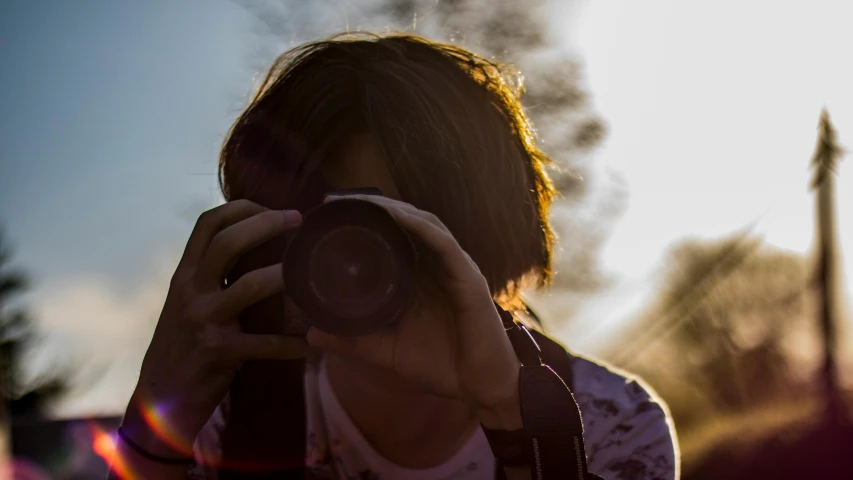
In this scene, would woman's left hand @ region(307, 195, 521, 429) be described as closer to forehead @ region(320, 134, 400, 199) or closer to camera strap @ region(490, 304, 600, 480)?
camera strap @ region(490, 304, 600, 480)

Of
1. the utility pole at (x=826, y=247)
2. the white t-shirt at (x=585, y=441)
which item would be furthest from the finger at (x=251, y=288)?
the utility pole at (x=826, y=247)

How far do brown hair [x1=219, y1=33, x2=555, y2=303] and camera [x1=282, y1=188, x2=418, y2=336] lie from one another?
320 mm

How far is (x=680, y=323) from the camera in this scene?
1343cm

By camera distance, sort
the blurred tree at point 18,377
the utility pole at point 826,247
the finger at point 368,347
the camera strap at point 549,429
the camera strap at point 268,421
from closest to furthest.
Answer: the camera strap at point 549,429
the finger at point 368,347
the camera strap at point 268,421
the utility pole at point 826,247
the blurred tree at point 18,377

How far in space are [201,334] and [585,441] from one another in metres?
0.96

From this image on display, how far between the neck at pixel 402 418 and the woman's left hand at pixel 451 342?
0.70 feet

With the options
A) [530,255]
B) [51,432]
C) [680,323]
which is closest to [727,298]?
[680,323]

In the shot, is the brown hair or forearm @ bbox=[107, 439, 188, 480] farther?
the brown hair

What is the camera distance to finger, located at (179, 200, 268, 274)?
1.57 metres

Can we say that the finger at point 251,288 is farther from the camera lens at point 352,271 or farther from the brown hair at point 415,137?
the brown hair at point 415,137

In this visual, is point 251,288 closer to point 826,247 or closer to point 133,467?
point 133,467

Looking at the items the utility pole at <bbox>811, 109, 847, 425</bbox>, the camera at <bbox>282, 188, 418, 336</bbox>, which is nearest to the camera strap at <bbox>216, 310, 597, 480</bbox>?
the camera at <bbox>282, 188, 418, 336</bbox>

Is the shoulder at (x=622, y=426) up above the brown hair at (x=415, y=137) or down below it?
below

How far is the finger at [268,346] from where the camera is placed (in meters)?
1.54
